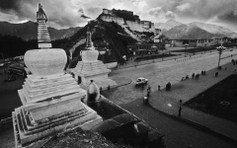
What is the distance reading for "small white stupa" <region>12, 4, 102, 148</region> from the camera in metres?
4.60

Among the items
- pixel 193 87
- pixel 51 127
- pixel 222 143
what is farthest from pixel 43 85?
pixel 193 87

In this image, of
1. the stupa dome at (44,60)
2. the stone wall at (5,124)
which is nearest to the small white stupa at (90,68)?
the stone wall at (5,124)

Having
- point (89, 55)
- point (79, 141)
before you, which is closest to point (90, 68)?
point (89, 55)

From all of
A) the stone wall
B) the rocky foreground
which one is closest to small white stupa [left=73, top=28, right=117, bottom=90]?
the stone wall

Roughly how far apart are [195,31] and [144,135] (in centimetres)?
16824

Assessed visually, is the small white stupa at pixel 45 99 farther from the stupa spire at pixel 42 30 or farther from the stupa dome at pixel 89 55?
the stupa dome at pixel 89 55

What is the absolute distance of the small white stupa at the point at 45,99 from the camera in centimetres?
460

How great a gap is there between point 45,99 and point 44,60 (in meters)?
1.43

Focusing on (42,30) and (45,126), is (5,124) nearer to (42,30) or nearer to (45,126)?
(45,126)

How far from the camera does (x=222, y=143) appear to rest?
22.6 ft

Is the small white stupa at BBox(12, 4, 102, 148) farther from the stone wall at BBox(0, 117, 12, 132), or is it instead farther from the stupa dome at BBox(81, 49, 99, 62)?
the stupa dome at BBox(81, 49, 99, 62)

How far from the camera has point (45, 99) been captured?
15.8 ft

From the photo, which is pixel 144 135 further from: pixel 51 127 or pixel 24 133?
pixel 24 133

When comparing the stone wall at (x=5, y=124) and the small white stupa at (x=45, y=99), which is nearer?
the small white stupa at (x=45, y=99)
